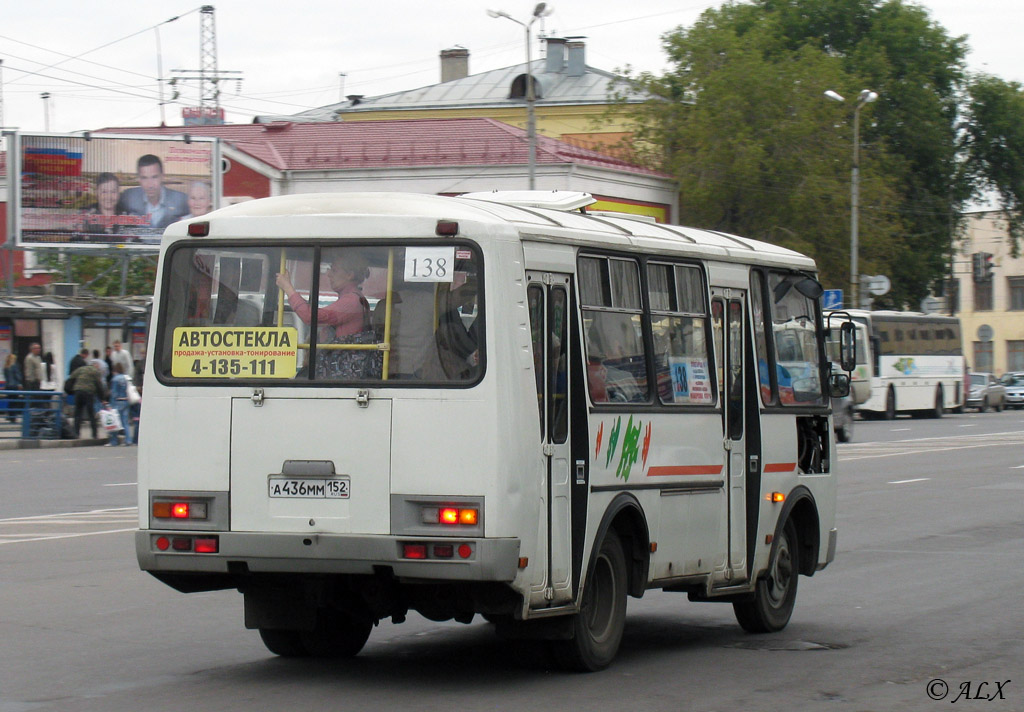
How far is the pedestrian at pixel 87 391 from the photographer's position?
1218 inches

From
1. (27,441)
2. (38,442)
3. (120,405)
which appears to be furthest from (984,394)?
(27,441)

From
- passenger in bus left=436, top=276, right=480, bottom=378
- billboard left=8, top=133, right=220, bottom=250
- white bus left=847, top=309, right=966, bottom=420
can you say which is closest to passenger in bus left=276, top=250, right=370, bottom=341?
passenger in bus left=436, top=276, right=480, bottom=378

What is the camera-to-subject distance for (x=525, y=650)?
899cm

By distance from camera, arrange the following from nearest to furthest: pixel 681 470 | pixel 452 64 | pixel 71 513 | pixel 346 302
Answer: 1. pixel 346 302
2. pixel 681 470
3. pixel 71 513
4. pixel 452 64

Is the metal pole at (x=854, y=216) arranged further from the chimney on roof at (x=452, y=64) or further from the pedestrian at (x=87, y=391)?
the chimney on roof at (x=452, y=64)

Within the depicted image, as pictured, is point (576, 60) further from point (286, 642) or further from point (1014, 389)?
point (286, 642)

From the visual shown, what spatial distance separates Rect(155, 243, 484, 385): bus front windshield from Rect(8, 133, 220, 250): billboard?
3668cm

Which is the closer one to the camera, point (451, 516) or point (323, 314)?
point (451, 516)

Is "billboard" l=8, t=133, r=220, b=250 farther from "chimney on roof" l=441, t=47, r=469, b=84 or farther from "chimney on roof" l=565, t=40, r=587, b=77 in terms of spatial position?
"chimney on roof" l=441, t=47, r=469, b=84

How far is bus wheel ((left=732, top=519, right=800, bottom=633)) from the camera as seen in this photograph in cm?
1028

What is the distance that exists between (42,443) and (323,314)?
80.6ft

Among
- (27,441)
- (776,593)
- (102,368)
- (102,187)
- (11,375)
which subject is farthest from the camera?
(102,187)

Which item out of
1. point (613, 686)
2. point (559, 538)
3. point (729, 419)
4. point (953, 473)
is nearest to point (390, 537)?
point (559, 538)

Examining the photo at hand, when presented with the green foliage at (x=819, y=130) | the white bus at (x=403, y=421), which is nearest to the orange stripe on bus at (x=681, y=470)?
the white bus at (x=403, y=421)
